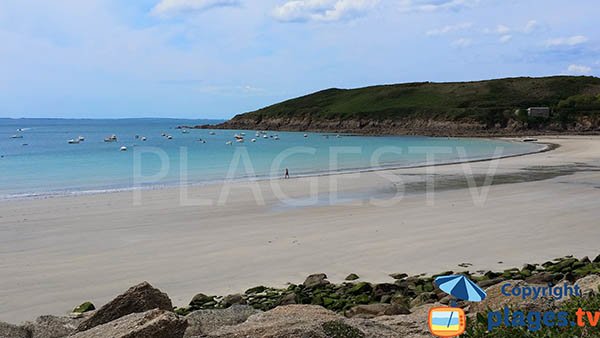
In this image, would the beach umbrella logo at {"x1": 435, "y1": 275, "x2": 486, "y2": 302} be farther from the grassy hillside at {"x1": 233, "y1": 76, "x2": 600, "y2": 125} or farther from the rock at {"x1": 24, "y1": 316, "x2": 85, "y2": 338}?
the grassy hillside at {"x1": 233, "y1": 76, "x2": 600, "y2": 125}

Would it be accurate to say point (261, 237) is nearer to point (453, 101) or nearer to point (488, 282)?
point (488, 282)

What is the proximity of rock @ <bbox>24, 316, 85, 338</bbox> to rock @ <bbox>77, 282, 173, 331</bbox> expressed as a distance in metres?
0.36

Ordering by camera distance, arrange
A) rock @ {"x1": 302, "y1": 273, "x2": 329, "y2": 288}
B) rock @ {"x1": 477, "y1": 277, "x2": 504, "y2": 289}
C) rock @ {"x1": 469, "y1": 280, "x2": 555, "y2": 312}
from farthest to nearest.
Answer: rock @ {"x1": 302, "y1": 273, "x2": 329, "y2": 288} → rock @ {"x1": 477, "y1": 277, "x2": 504, "y2": 289} → rock @ {"x1": 469, "y1": 280, "x2": 555, "y2": 312}

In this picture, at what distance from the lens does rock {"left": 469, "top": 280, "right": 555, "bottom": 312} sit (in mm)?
5930

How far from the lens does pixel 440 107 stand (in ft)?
402

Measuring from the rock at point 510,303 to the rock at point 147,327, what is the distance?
318cm

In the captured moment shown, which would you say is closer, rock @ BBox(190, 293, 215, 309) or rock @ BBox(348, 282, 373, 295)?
rock @ BBox(190, 293, 215, 309)

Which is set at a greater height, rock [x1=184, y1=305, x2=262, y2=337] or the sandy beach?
rock [x1=184, y1=305, x2=262, y2=337]

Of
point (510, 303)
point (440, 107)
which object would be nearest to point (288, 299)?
point (510, 303)

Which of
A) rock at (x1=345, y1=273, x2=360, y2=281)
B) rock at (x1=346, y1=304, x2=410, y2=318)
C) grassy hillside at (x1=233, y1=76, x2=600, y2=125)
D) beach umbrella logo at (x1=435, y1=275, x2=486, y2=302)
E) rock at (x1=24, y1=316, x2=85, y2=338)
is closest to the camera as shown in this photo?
beach umbrella logo at (x1=435, y1=275, x2=486, y2=302)

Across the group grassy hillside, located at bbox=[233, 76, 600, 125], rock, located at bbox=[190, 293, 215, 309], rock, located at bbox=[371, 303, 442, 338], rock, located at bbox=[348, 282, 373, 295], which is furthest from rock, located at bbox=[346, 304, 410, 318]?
grassy hillside, located at bbox=[233, 76, 600, 125]

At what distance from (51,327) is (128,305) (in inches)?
43.3

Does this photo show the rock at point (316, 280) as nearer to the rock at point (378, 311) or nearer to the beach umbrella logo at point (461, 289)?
the rock at point (378, 311)

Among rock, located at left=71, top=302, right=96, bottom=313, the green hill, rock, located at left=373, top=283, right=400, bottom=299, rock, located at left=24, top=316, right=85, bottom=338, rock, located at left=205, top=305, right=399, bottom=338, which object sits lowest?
rock, located at left=71, top=302, right=96, bottom=313
